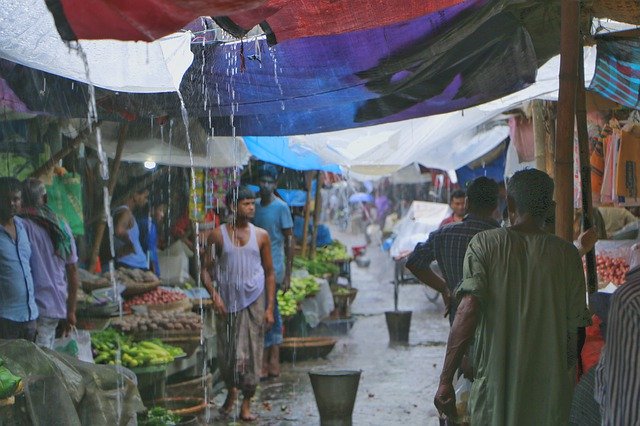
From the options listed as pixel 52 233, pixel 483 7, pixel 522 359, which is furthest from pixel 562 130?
pixel 52 233

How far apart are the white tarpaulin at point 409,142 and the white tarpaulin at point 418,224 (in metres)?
6.13

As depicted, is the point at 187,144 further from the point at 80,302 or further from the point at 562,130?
the point at 562,130

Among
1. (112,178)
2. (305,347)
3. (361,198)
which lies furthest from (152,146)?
(361,198)

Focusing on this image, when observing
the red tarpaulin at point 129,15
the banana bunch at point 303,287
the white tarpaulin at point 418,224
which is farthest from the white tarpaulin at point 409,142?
the white tarpaulin at point 418,224

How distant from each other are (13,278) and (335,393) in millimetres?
2582

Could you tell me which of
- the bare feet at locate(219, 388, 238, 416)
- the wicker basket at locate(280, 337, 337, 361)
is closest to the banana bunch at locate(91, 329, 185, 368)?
the bare feet at locate(219, 388, 238, 416)

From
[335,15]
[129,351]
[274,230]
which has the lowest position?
[129,351]

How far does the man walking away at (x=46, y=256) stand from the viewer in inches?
286

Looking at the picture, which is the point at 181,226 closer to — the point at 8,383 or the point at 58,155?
the point at 58,155

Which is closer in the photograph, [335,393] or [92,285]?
[335,393]

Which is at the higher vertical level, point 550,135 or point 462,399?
point 550,135

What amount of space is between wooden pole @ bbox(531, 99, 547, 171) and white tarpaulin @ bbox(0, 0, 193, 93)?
16.8 ft

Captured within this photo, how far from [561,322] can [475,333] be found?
407mm

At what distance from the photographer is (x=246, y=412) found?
8.55m
